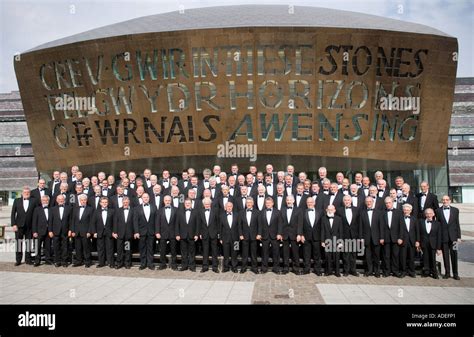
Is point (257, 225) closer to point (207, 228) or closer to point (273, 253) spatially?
point (273, 253)

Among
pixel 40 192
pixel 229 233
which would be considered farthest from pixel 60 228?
pixel 229 233

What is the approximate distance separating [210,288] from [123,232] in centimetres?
333

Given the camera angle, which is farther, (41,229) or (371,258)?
(41,229)

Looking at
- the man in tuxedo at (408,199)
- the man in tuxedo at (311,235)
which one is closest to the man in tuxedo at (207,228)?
the man in tuxedo at (311,235)

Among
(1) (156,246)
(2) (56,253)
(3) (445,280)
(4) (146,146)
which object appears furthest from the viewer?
(4) (146,146)

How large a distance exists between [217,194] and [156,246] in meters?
2.50

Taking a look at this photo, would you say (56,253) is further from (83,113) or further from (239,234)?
(83,113)

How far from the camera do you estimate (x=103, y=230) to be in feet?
32.4

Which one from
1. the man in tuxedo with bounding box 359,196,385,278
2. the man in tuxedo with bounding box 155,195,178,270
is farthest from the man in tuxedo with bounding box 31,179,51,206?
the man in tuxedo with bounding box 359,196,385,278

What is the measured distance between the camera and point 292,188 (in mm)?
10516

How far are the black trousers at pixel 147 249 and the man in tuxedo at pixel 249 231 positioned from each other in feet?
7.80

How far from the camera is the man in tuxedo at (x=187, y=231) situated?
948 cm

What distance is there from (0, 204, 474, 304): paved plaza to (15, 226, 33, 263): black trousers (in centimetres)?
62
